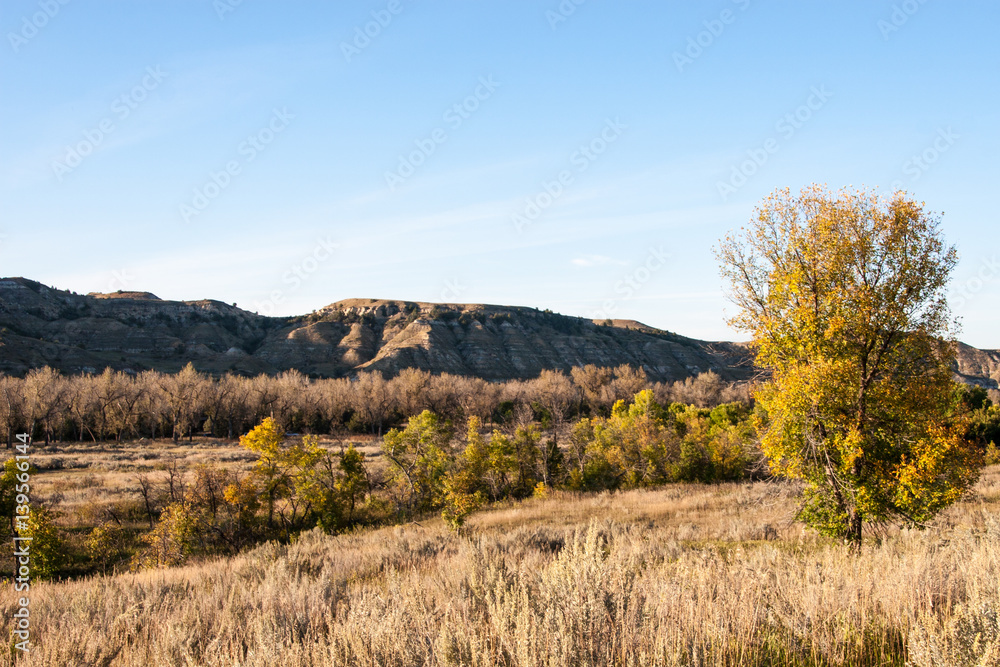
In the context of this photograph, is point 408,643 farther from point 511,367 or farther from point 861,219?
point 511,367

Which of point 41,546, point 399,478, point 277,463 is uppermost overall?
point 277,463

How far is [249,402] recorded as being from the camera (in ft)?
253

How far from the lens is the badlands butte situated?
11825cm

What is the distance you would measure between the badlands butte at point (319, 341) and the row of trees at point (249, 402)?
30.2 meters

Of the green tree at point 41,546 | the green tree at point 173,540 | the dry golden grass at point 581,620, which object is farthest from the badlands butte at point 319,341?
the dry golden grass at point 581,620

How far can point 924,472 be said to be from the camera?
36.8 feet

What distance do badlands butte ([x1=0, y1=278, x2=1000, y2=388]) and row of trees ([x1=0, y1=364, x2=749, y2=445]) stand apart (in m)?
30.2

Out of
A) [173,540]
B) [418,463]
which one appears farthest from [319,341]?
[173,540]

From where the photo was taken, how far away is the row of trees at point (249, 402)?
65.4m

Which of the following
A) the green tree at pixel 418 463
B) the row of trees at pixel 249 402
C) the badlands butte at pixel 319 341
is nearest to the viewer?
Result: the green tree at pixel 418 463

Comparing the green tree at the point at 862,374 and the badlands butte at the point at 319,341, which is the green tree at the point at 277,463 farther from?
the badlands butte at the point at 319,341

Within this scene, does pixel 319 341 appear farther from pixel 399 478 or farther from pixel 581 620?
pixel 581 620

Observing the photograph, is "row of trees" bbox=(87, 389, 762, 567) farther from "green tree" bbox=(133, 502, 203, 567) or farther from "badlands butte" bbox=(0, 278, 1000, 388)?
"badlands butte" bbox=(0, 278, 1000, 388)

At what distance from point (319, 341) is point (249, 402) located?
6925 centimetres
